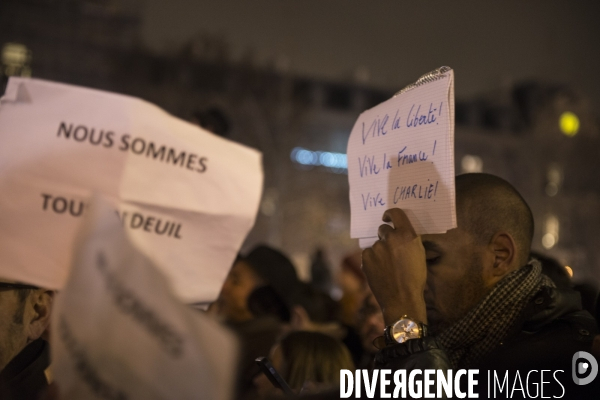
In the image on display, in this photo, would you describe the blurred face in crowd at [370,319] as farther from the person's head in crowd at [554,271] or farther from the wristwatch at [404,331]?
the wristwatch at [404,331]

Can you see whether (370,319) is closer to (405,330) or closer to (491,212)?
(491,212)

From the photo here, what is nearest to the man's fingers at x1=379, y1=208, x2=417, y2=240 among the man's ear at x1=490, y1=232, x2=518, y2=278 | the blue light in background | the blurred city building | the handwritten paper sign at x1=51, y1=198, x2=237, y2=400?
the man's ear at x1=490, y1=232, x2=518, y2=278

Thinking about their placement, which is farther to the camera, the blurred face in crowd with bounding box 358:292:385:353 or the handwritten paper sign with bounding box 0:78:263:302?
the blurred face in crowd with bounding box 358:292:385:353

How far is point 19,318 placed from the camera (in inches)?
97.0

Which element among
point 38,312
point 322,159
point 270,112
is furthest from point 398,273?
point 322,159

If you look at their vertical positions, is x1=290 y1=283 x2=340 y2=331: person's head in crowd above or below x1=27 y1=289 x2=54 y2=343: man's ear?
below

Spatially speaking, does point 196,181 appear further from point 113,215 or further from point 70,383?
point 70,383

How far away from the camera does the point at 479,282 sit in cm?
231

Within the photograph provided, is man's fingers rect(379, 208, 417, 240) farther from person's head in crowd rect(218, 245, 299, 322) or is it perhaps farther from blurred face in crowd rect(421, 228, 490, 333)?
person's head in crowd rect(218, 245, 299, 322)

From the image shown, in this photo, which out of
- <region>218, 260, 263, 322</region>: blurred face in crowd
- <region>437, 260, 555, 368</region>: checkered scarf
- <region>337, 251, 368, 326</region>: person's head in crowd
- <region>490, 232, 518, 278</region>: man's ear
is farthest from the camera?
<region>337, 251, 368, 326</region>: person's head in crowd

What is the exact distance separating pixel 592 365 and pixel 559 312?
250 mm

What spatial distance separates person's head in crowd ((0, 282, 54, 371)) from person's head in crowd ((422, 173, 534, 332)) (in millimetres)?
1390

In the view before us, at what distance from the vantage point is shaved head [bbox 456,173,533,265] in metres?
2.34

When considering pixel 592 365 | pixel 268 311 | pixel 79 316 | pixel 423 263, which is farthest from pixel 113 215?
pixel 268 311
